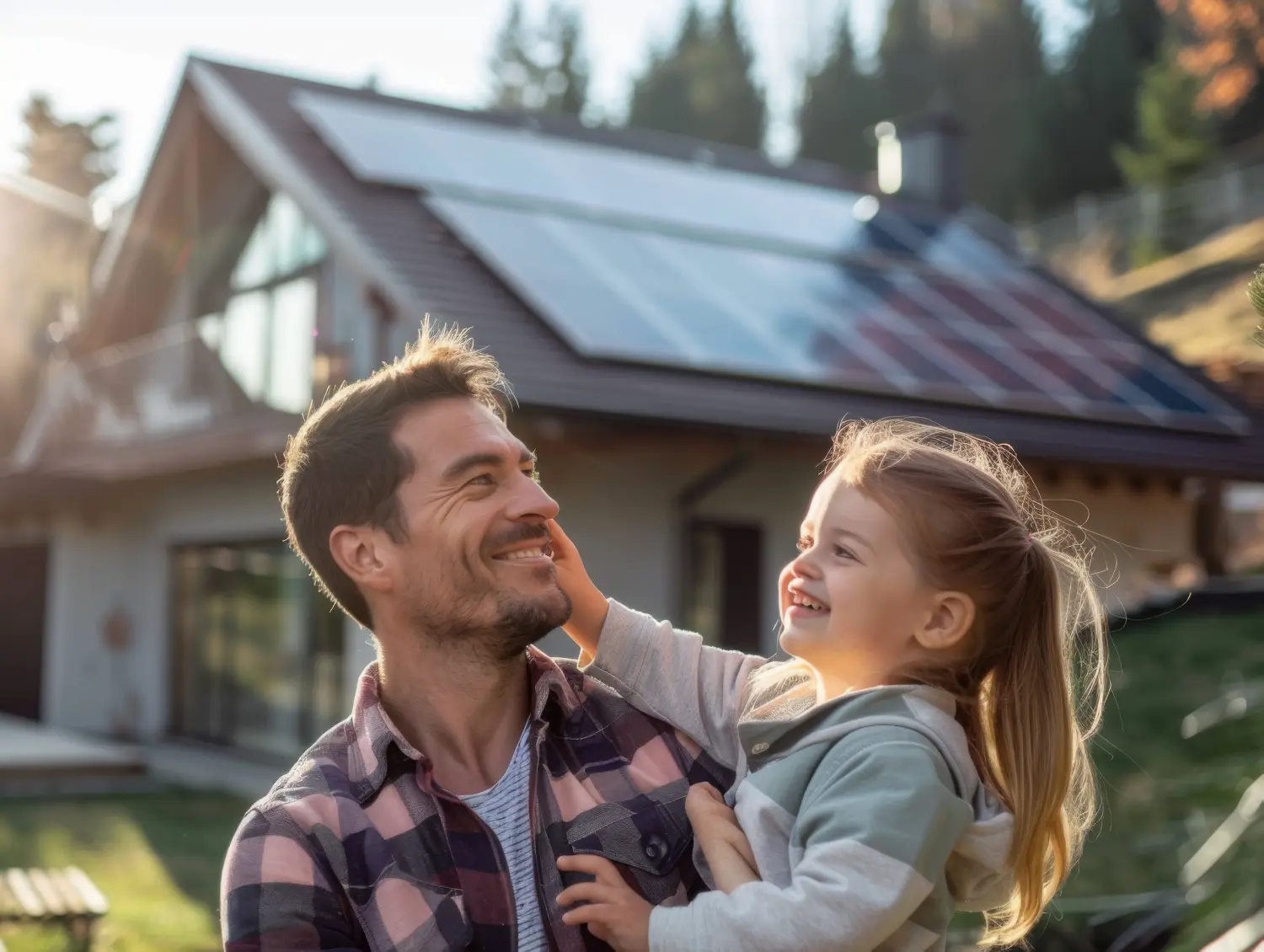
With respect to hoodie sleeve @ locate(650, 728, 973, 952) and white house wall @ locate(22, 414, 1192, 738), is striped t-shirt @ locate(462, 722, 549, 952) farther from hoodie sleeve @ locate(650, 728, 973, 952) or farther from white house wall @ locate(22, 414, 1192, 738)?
white house wall @ locate(22, 414, 1192, 738)

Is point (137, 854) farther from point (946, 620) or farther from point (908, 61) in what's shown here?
point (908, 61)

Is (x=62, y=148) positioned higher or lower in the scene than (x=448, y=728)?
higher

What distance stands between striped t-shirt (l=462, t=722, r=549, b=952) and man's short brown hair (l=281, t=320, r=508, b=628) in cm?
46

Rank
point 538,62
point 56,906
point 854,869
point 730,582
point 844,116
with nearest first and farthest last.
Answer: point 854,869, point 56,906, point 730,582, point 844,116, point 538,62

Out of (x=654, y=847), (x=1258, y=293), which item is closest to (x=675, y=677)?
(x=654, y=847)

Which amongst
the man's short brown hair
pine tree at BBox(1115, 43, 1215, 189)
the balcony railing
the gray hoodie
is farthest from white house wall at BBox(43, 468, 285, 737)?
pine tree at BBox(1115, 43, 1215, 189)

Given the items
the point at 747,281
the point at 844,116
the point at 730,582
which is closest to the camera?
the point at 730,582

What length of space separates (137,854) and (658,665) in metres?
7.50

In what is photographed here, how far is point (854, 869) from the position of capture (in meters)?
2.19

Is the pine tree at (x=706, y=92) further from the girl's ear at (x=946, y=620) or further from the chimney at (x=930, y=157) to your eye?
the girl's ear at (x=946, y=620)

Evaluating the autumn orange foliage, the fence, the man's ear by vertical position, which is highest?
the autumn orange foliage

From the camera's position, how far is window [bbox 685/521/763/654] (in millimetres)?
10727

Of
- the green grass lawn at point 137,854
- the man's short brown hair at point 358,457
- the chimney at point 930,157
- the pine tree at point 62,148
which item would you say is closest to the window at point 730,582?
the green grass lawn at point 137,854

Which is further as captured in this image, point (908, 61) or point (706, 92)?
point (706, 92)
